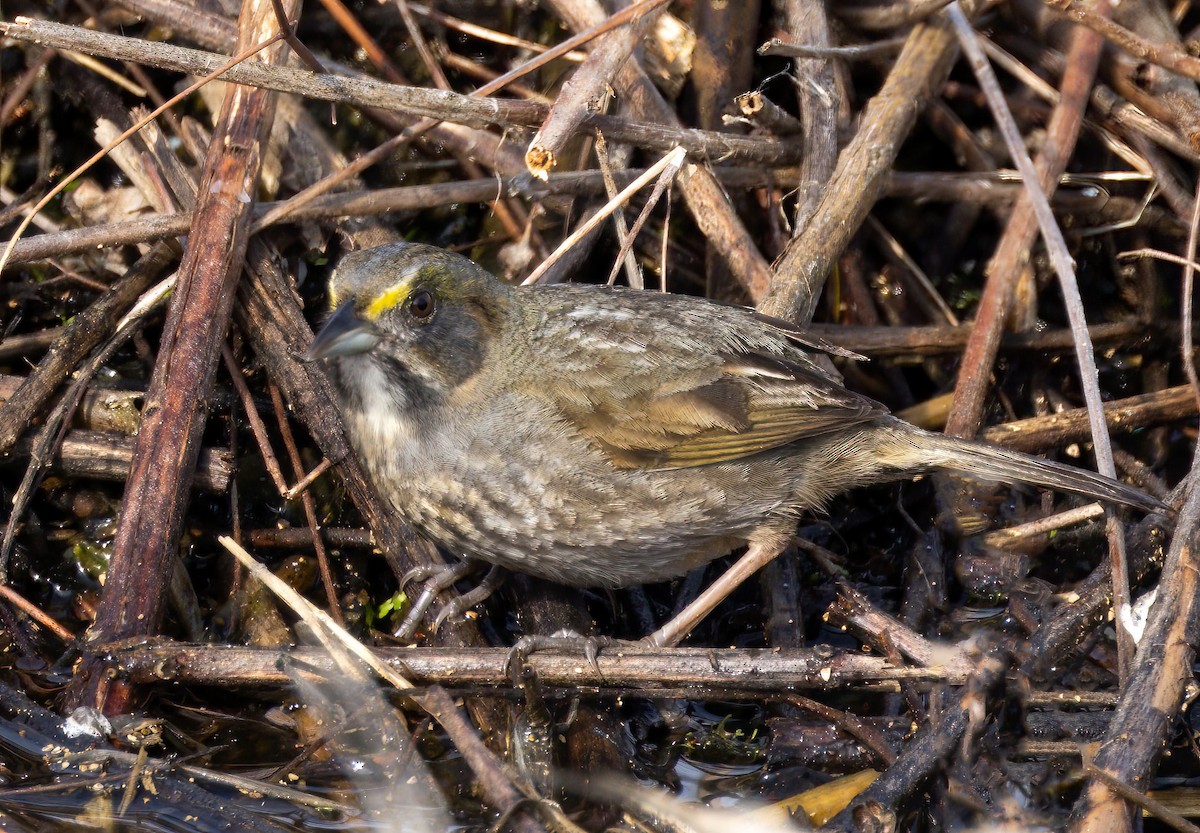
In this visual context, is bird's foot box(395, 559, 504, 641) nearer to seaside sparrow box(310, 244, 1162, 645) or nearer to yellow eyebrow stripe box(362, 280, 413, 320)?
seaside sparrow box(310, 244, 1162, 645)

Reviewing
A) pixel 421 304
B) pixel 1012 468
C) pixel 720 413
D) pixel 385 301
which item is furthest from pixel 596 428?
pixel 1012 468

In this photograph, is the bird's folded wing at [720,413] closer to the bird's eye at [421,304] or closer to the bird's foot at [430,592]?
the bird's eye at [421,304]

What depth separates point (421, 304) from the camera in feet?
12.7

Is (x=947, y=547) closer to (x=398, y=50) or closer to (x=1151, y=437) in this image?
(x=1151, y=437)

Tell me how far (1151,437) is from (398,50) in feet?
12.1

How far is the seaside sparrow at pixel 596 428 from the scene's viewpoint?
12.9 ft

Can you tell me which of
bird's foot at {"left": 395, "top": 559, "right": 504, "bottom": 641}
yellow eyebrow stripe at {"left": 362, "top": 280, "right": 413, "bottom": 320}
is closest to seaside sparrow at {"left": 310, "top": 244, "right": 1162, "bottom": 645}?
yellow eyebrow stripe at {"left": 362, "top": 280, "right": 413, "bottom": 320}

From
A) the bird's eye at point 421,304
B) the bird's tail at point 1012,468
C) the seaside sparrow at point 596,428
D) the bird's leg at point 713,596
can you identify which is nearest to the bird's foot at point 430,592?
the seaside sparrow at point 596,428

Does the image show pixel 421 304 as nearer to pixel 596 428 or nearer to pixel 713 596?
pixel 596 428

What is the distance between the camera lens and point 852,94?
221 inches

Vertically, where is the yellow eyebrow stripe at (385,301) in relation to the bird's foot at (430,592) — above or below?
above

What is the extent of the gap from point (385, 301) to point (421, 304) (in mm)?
132

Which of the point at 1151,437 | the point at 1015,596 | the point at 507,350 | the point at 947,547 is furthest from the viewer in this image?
the point at 1151,437

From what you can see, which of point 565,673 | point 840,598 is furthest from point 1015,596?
point 565,673
